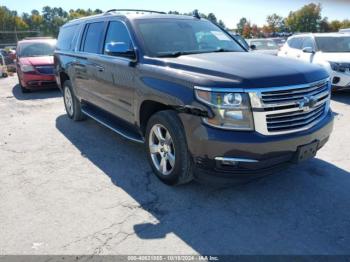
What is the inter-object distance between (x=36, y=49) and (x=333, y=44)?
9410mm

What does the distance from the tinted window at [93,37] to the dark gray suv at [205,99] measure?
226 millimetres

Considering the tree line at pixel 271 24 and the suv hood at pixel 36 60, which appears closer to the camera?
the suv hood at pixel 36 60

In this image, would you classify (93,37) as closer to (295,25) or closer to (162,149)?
(162,149)

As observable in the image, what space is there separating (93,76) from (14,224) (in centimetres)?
275

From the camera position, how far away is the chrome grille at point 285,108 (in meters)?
3.15

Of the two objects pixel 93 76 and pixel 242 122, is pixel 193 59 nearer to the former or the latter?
pixel 242 122

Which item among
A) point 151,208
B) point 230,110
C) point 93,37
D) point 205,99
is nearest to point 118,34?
point 93,37

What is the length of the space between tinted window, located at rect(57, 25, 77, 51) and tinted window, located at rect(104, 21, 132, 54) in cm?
180

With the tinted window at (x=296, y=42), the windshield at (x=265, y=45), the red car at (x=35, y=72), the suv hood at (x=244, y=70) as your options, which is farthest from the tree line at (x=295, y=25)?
the suv hood at (x=244, y=70)

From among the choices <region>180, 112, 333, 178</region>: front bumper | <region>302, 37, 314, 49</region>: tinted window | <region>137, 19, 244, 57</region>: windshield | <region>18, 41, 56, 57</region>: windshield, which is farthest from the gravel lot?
<region>18, 41, 56, 57</region>: windshield

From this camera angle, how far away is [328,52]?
9.43 meters

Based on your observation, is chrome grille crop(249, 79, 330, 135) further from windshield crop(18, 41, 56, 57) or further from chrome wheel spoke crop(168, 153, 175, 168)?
windshield crop(18, 41, 56, 57)

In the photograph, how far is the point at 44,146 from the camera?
5.68 m

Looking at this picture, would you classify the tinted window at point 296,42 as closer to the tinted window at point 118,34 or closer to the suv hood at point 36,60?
the tinted window at point 118,34
